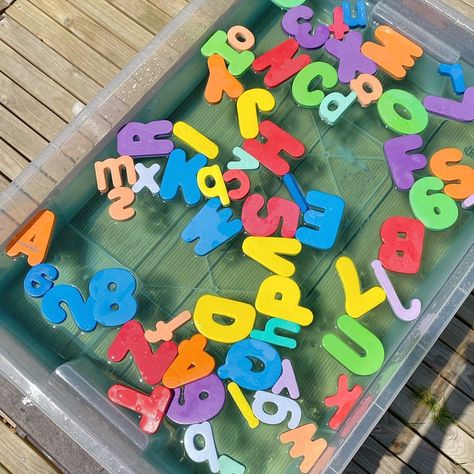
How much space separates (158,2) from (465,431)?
4.43ft

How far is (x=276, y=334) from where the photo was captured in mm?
1399

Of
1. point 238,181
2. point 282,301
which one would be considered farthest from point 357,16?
point 282,301

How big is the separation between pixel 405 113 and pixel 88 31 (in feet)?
2.86

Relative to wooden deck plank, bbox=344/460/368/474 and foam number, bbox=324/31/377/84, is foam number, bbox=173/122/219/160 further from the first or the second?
wooden deck plank, bbox=344/460/368/474

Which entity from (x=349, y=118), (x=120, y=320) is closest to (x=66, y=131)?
(x=120, y=320)

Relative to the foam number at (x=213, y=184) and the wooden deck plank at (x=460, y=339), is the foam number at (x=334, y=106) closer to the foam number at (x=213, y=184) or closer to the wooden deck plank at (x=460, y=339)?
the foam number at (x=213, y=184)

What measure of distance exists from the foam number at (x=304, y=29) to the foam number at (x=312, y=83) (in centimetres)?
6

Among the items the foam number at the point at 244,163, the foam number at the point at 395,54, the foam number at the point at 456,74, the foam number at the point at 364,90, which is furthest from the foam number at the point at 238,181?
the foam number at the point at 456,74

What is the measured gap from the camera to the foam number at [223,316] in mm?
1392

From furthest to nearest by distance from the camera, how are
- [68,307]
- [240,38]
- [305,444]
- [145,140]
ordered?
A: [240,38] → [145,140] → [68,307] → [305,444]

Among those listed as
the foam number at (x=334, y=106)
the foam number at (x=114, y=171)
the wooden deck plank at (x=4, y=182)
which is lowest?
the wooden deck plank at (x=4, y=182)

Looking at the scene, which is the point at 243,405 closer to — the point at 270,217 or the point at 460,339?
the point at 270,217

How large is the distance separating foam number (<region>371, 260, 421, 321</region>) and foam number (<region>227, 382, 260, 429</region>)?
0.37m

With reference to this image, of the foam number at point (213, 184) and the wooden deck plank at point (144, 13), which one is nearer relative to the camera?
the foam number at point (213, 184)
